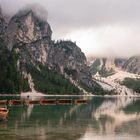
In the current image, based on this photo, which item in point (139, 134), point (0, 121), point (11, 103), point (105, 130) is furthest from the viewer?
point (11, 103)

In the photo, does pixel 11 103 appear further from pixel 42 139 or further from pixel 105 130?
pixel 42 139

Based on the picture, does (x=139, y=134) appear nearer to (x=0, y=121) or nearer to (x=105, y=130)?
(x=105, y=130)

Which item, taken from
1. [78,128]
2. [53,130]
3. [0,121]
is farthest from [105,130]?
[0,121]

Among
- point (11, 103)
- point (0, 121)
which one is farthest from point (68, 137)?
point (11, 103)

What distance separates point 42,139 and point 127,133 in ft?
64.1

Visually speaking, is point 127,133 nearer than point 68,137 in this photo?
No

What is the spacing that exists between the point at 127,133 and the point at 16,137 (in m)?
22.3

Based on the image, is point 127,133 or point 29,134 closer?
point 29,134

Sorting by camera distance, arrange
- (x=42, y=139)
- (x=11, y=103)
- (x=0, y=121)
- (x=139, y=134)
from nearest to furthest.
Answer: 1. (x=42, y=139)
2. (x=139, y=134)
3. (x=0, y=121)
4. (x=11, y=103)

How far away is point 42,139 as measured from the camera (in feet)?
218

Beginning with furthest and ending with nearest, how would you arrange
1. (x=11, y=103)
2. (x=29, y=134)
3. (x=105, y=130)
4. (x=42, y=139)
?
(x=11, y=103)
(x=105, y=130)
(x=29, y=134)
(x=42, y=139)

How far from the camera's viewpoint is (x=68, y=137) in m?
69.8

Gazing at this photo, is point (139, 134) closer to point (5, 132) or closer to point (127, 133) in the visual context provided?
point (127, 133)

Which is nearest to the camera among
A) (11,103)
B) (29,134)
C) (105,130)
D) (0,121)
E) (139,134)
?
(29,134)
